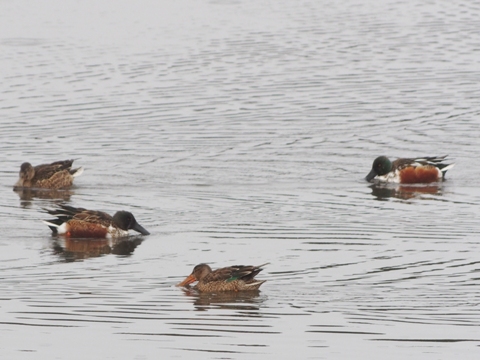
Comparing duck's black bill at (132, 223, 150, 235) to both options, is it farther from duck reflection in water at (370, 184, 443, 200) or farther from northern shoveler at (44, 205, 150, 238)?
duck reflection in water at (370, 184, 443, 200)

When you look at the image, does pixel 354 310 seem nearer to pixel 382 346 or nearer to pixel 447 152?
pixel 382 346

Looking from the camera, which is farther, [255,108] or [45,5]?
[45,5]

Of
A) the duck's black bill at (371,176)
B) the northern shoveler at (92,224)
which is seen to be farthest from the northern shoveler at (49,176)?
the duck's black bill at (371,176)

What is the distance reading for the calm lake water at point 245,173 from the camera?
1139 centimetres

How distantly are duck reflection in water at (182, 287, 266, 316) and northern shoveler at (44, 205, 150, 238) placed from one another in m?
3.27

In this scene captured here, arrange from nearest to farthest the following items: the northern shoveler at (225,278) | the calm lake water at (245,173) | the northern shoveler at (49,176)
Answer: the calm lake water at (245,173) → the northern shoveler at (225,278) → the northern shoveler at (49,176)

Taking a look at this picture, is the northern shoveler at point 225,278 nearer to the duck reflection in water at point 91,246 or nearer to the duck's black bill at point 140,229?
the duck reflection in water at point 91,246

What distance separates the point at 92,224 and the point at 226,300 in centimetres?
395

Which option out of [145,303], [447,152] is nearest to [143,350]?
[145,303]

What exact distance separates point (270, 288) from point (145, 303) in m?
1.47

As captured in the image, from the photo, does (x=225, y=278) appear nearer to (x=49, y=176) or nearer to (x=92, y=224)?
(x=92, y=224)

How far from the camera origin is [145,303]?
12.2 m

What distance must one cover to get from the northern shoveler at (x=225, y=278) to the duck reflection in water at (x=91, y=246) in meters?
2.30

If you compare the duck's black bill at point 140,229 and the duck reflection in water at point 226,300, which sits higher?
the duck's black bill at point 140,229
